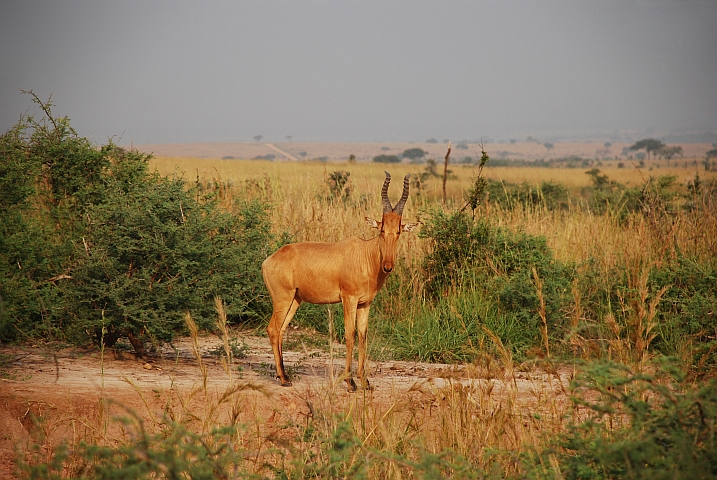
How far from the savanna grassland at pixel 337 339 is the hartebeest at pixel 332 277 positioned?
0.29m

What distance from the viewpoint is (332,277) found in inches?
313

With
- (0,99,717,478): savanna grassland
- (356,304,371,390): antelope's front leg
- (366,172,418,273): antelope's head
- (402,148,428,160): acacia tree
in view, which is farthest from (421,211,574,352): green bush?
(402,148,428,160): acacia tree

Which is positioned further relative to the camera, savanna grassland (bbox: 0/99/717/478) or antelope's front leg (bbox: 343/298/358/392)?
antelope's front leg (bbox: 343/298/358/392)

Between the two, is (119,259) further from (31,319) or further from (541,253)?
(541,253)

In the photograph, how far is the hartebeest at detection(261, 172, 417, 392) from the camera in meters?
7.91

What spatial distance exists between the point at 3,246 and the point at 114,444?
416 cm

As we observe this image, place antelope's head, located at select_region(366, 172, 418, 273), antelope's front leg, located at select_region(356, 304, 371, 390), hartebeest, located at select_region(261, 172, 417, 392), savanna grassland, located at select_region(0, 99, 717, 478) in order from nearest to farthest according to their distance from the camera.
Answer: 1. savanna grassland, located at select_region(0, 99, 717, 478)
2. antelope's head, located at select_region(366, 172, 418, 273)
3. antelope's front leg, located at select_region(356, 304, 371, 390)
4. hartebeest, located at select_region(261, 172, 417, 392)

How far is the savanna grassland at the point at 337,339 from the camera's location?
4.71m

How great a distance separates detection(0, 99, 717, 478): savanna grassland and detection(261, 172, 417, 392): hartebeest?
0.94ft

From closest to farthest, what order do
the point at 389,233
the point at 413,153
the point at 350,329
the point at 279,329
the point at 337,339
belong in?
the point at 389,233 < the point at 350,329 < the point at 279,329 < the point at 337,339 < the point at 413,153

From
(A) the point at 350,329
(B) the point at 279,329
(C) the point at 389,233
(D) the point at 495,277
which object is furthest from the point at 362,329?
(D) the point at 495,277

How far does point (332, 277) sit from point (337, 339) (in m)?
2.92

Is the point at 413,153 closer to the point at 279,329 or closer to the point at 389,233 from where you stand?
the point at 279,329

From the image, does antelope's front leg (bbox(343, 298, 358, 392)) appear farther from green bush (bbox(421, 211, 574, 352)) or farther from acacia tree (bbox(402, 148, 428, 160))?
acacia tree (bbox(402, 148, 428, 160))
